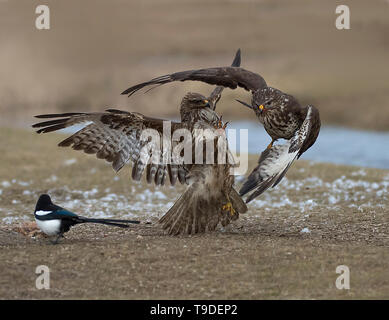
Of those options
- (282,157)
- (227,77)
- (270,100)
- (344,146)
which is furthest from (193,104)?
(344,146)

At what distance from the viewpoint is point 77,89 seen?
22.3 meters

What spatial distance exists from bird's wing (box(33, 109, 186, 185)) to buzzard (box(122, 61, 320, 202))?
0.37m

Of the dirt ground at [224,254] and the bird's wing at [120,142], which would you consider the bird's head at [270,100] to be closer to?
the bird's wing at [120,142]

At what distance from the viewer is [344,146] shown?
16734 mm

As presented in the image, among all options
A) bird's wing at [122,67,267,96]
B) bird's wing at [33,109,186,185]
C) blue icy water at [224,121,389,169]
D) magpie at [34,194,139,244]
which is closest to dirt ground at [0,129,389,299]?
magpie at [34,194,139,244]

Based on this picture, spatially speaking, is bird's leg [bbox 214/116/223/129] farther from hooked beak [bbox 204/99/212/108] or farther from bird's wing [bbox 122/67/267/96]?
bird's wing [bbox 122/67/267/96]

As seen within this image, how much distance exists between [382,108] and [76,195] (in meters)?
11.1

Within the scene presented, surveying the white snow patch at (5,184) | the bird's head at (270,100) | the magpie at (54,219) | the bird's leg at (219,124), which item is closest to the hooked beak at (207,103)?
the bird's leg at (219,124)

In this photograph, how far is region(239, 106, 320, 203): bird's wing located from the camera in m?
6.77

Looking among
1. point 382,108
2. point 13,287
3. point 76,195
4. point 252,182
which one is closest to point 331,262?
point 252,182

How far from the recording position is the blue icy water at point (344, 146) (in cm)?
1502

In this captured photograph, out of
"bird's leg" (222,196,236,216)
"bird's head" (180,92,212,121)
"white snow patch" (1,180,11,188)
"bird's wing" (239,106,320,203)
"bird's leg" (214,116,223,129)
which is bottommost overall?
"white snow patch" (1,180,11,188)

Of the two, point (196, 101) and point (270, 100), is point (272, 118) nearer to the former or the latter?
point (270, 100)
